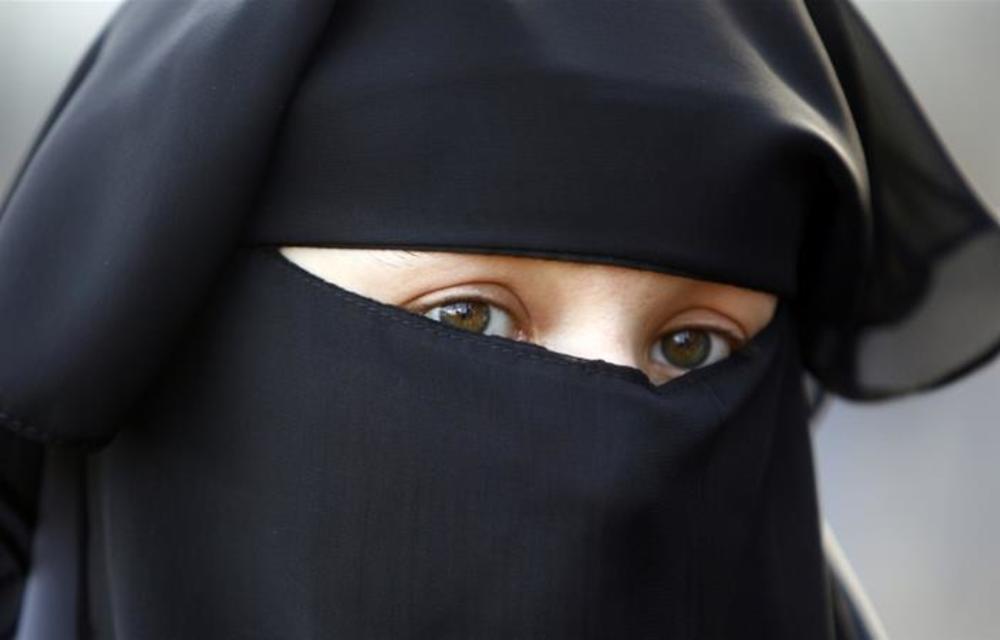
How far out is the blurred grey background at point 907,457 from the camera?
503 centimetres

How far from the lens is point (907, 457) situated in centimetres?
548

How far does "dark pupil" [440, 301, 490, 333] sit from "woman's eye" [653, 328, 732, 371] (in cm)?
23

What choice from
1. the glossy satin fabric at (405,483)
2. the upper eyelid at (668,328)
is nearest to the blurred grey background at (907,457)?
the upper eyelid at (668,328)

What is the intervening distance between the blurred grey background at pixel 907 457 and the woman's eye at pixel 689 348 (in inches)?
130

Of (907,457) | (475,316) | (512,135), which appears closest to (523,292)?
(475,316)

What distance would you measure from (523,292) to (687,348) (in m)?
0.25

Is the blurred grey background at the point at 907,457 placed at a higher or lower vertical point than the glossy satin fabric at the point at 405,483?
higher

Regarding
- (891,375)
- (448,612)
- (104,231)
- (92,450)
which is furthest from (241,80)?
(891,375)

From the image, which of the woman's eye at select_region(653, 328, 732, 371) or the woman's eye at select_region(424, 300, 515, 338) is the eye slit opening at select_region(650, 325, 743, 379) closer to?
the woman's eye at select_region(653, 328, 732, 371)

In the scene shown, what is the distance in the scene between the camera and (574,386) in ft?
5.29

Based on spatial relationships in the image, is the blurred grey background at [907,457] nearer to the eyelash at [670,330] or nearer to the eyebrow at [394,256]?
the eyelash at [670,330]

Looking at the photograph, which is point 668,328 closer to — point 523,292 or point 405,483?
point 523,292

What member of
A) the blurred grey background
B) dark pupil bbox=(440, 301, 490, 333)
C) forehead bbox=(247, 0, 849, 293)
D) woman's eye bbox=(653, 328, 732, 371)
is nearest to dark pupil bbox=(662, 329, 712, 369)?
woman's eye bbox=(653, 328, 732, 371)

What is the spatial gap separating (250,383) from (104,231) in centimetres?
22
